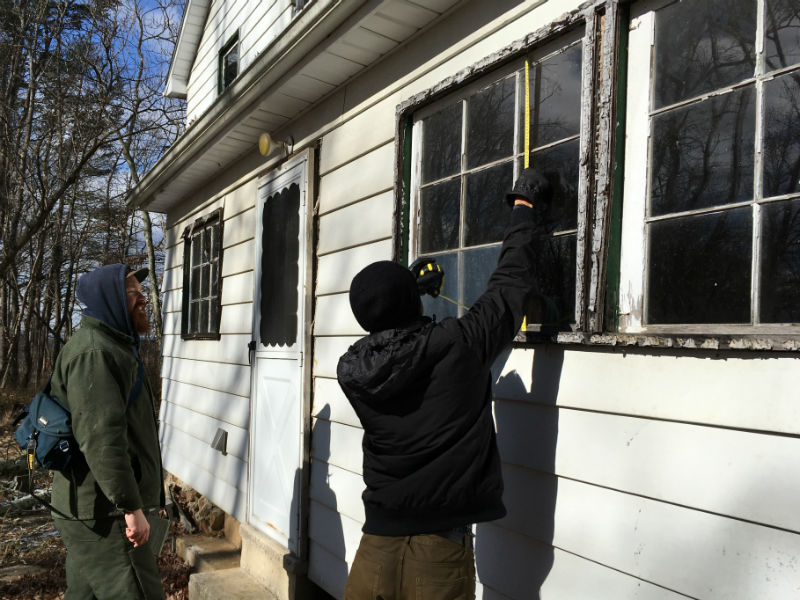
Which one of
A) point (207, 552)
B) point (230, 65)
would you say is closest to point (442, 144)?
point (207, 552)

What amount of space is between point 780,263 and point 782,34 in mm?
659

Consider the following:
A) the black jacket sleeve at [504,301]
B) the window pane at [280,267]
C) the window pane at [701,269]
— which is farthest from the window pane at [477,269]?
the window pane at [280,267]

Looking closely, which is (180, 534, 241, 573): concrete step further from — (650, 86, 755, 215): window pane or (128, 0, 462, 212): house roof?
(650, 86, 755, 215): window pane

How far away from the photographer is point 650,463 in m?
2.03

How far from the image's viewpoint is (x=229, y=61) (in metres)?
7.91

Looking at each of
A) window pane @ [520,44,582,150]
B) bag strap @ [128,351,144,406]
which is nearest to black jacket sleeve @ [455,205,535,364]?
window pane @ [520,44,582,150]

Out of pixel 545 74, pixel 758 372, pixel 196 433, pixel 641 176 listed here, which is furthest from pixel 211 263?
pixel 758 372

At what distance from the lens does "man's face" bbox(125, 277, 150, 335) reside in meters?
2.97

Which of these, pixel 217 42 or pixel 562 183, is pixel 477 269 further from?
pixel 217 42

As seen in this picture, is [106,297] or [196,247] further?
[196,247]

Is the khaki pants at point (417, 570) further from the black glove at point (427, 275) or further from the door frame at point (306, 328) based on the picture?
A: the door frame at point (306, 328)

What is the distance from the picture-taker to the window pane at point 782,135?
1.76 meters

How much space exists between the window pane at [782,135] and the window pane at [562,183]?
695 mm

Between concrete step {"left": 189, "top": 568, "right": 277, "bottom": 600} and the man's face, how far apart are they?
2255mm
